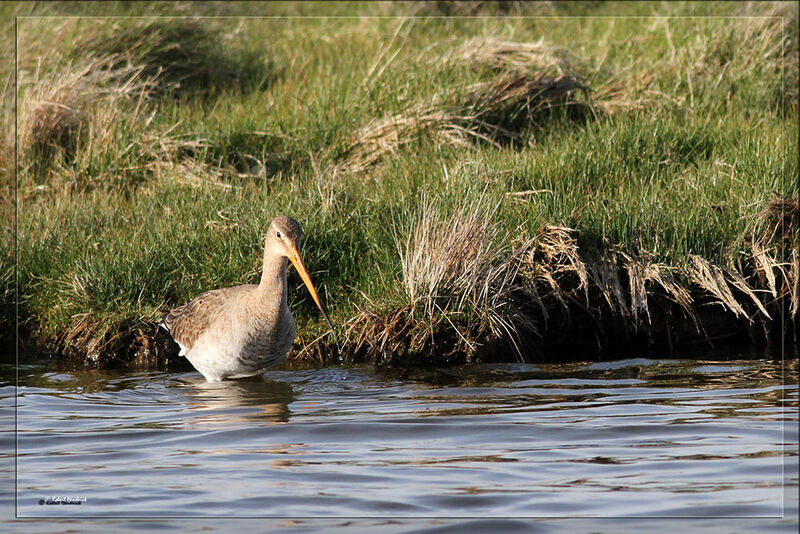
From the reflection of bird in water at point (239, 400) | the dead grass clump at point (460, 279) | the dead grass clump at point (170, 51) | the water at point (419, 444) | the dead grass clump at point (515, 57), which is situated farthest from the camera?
the dead grass clump at point (170, 51)

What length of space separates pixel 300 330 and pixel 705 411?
3081 mm

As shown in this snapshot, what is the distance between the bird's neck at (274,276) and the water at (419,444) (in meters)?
0.66

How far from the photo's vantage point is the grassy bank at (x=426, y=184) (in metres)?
7.99

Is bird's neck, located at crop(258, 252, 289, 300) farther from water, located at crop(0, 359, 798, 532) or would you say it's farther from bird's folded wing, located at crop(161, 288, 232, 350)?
water, located at crop(0, 359, 798, 532)

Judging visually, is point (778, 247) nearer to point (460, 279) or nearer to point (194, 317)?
point (460, 279)

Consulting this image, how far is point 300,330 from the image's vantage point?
8.20 m

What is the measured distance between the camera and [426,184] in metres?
8.78

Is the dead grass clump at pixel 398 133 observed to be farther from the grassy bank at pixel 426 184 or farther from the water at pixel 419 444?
the water at pixel 419 444

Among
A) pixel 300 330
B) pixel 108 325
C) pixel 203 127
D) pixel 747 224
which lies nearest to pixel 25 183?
pixel 203 127

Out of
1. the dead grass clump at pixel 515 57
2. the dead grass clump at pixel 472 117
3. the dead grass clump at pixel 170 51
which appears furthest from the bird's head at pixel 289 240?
the dead grass clump at pixel 170 51

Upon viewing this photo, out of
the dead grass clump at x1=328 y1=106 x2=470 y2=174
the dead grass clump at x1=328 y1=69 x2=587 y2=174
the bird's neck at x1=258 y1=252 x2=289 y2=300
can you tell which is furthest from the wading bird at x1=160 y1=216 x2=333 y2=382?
the dead grass clump at x1=328 y1=106 x2=470 y2=174

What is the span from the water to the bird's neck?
0.66 meters

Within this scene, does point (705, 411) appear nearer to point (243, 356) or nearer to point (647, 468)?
point (647, 468)

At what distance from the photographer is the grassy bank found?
315 inches
